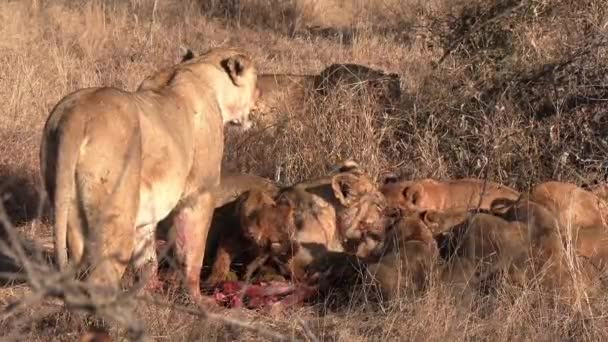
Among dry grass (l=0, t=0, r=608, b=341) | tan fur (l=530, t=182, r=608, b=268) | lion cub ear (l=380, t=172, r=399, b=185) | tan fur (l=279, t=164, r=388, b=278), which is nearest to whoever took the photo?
dry grass (l=0, t=0, r=608, b=341)

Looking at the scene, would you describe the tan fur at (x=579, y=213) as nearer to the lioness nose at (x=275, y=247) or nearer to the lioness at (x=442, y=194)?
the lioness at (x=442, y=194)

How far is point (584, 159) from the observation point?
273 inches

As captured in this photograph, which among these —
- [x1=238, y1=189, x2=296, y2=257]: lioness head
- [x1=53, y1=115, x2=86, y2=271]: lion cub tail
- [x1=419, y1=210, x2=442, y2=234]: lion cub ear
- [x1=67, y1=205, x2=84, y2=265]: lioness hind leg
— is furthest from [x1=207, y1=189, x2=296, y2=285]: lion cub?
[x1=53, y1=115, x2=86, y2=271]: lion cub tail

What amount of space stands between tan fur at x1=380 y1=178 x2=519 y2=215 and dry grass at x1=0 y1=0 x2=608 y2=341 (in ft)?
1.64

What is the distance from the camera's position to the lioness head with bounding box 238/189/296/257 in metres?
5.86

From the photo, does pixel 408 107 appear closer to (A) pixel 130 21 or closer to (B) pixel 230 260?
(B) pixel 230 260

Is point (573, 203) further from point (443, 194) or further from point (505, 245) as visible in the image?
point (505, 245)

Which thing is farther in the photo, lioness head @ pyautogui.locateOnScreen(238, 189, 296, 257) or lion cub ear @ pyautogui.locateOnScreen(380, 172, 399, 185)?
lion cub ear @ pyautogui.locateOnScreen(380, 172, 399, 185)

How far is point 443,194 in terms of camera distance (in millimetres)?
6578

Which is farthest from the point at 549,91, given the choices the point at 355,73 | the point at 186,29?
the point at 186,29

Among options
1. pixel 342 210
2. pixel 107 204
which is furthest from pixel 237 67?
pixel 107 204

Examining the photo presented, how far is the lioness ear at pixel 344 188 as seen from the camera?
6.08 m

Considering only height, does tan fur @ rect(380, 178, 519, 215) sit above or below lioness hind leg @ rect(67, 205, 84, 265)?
below

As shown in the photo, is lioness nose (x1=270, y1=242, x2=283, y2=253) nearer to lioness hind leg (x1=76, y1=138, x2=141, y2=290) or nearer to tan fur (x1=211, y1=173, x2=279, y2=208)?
tan fur (x1=211, y1=173, x2=279, y2=208)
